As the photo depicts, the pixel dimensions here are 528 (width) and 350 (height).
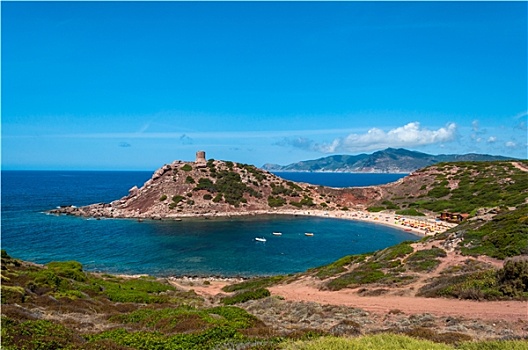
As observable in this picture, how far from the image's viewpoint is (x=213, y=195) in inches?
4077

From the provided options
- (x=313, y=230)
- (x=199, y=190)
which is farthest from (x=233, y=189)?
(x=313, y=230)

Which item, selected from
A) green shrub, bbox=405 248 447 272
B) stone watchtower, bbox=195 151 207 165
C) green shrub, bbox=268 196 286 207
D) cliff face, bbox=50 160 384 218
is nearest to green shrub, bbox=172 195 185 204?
cliff face, bbox=50 160 384 218

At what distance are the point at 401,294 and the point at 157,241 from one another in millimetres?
49886

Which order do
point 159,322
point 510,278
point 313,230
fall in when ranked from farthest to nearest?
point 313,230 < point 510,278 < point 159,322

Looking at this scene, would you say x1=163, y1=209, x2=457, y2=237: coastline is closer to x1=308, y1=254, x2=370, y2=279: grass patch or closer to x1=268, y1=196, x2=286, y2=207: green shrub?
x1=268, y1=196, x2=286, y2=207: green shrub

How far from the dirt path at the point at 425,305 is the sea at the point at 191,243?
21.9 m

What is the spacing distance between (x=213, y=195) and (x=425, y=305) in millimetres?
87537

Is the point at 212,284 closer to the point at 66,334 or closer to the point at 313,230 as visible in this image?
the point at 66,334

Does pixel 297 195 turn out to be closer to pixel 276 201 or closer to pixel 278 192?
pixel 278 192

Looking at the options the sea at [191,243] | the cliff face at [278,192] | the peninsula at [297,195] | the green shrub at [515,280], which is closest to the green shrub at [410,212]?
the peninsula at [297,195]

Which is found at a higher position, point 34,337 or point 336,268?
point 34,337

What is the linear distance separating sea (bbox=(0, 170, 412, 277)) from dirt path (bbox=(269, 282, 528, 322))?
21.9 meters

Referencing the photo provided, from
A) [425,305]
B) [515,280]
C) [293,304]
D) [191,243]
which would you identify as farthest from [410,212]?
[293,304]

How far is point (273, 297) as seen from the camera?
24078mm
